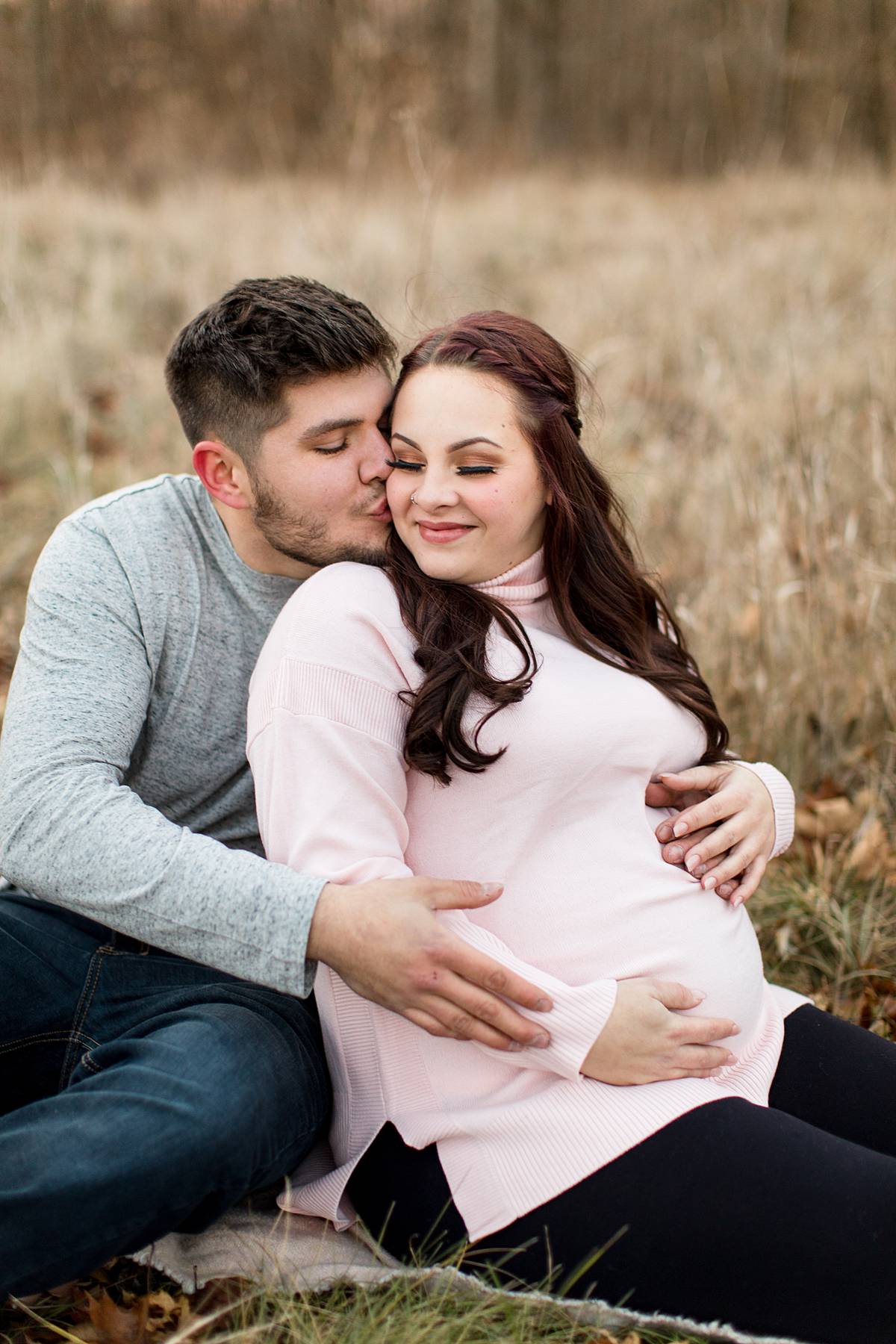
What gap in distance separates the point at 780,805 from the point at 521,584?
0.68m

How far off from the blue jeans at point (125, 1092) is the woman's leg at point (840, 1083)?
83cm

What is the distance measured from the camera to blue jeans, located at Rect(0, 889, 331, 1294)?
1.65 metres

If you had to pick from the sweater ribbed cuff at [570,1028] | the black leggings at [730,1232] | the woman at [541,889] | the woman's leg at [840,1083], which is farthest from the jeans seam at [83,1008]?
the woman's leg at [840,1083]

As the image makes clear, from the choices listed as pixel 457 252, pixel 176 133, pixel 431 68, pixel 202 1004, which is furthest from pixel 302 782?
pixel 431 68

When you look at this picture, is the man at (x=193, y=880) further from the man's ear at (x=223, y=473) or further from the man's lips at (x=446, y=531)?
the man's lips at (x=446, y=531)

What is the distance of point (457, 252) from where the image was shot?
7.71 m

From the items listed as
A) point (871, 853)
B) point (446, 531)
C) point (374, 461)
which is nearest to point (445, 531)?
point (446, 531)

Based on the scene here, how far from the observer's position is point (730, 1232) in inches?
65.4

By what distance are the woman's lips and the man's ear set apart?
1.29 feet

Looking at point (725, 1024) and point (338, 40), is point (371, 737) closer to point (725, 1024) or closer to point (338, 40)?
point (725, 1024)

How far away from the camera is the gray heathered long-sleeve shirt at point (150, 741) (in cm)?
175

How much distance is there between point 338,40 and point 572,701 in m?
9.48

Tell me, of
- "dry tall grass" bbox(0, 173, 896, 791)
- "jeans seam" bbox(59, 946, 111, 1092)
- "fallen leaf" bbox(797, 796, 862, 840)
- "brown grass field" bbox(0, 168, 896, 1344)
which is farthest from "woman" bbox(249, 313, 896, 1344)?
"fallen leaf" bbox(797, 796, 862, 840)

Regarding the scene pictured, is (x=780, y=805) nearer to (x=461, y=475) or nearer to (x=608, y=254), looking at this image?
(x=461, y=475)
